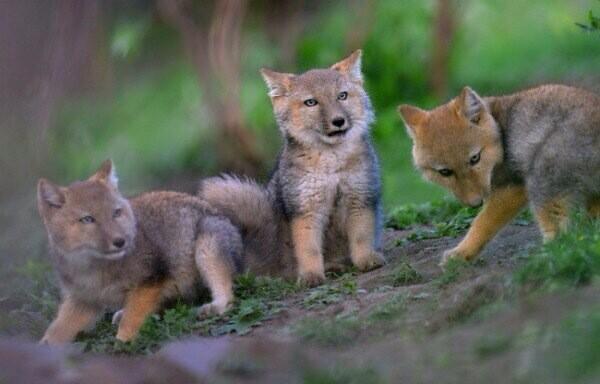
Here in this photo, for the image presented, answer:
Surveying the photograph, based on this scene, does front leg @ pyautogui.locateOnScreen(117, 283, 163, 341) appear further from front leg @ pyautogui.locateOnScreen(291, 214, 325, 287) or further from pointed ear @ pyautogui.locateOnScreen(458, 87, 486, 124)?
pointed ear @ pyautogui.locateOnScreen(458, 87, 486, 124)

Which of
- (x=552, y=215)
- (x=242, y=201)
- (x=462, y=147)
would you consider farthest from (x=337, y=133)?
(x=552, y=215)

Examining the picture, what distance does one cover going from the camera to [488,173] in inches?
394

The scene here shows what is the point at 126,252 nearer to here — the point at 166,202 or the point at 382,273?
the point at 166,202

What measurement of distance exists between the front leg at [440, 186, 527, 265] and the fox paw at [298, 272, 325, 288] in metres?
0.95

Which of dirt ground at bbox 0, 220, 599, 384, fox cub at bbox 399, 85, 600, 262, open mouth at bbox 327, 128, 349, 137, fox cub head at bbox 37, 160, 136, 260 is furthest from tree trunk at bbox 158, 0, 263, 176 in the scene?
dirt ground at bbox 0, 220, 599, 384

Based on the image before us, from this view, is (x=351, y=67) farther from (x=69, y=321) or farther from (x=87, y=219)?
(x=69, y=321)

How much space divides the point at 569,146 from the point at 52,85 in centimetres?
1172

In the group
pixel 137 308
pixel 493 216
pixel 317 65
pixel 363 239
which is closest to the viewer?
pixel 137 308

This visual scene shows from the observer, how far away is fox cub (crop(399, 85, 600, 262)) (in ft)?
31.0

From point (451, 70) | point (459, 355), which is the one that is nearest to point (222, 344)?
point (459, 355)

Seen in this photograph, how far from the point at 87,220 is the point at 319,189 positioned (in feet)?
6.32

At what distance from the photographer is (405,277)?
9.84 meters

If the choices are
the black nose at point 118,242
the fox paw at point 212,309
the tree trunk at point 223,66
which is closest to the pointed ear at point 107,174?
the black nose at point 118,242

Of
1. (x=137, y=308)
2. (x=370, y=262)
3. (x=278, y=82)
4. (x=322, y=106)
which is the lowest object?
(x=137, y=308)
